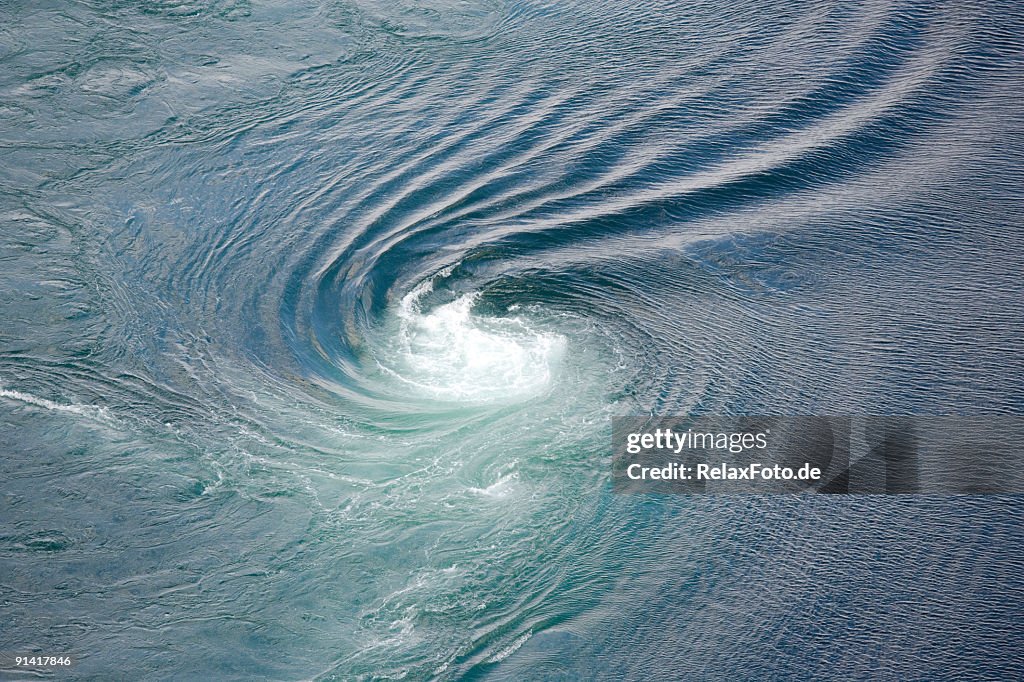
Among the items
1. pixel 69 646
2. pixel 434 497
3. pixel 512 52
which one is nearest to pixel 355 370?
pixel 434 497

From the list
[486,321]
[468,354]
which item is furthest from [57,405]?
[486,321]

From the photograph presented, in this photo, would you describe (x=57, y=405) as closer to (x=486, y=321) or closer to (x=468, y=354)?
(x=468, y=354)

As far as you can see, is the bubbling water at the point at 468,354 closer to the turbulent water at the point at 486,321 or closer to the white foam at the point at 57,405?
the turbulent water at the point at 486,321

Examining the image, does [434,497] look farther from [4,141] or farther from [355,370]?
[4,141]

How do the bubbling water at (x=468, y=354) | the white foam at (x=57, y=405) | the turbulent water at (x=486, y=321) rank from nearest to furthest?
the turbulent water at (x=486, y=321) → the white foam at (x=57, y=405) → the bubbling water at (x=468, y=354)

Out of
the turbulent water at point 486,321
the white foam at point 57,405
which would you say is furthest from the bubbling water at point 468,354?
the white foam at point 57,405

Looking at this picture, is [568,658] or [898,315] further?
[898,315]
